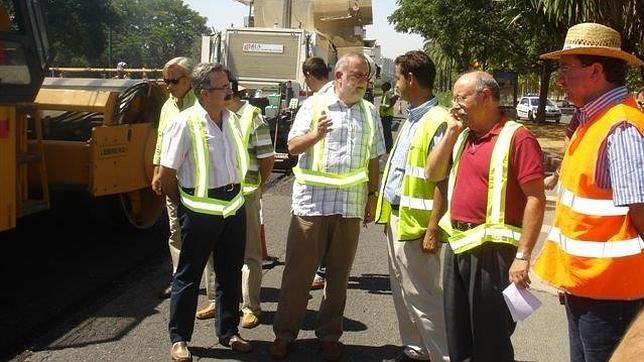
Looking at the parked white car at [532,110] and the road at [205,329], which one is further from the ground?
the road at [205,329]

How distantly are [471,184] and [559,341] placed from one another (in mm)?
1969

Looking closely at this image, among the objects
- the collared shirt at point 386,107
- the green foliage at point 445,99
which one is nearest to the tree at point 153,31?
the green foliage at point 445,99

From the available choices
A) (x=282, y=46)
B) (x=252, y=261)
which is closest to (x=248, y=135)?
(x=252, y=261)

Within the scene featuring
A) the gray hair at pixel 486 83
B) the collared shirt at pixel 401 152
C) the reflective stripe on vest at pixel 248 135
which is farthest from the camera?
the reflective stripe on vest at pixel 248 135

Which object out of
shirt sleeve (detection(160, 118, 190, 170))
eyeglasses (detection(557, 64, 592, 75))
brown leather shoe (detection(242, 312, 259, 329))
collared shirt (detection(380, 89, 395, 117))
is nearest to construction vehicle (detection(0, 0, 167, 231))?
shirt sleeve (detection(160, 118, 190, 170))

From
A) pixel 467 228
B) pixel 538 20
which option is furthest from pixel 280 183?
pixel 467 228

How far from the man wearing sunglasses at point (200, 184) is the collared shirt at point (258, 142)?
0.45 meters

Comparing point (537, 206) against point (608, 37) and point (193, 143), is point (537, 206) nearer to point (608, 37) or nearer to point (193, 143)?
point (608, 37)

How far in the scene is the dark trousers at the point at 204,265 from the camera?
4000mm

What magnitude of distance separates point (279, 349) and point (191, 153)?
4.25 feet

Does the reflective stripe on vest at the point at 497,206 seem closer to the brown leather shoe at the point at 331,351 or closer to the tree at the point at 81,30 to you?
the brown leather shoe at the point at 331,351

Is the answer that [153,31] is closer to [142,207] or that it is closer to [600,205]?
[142,207]

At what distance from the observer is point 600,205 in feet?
8.61

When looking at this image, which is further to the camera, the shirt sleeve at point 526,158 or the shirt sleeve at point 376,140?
the shirt sleeve at point 376,140
